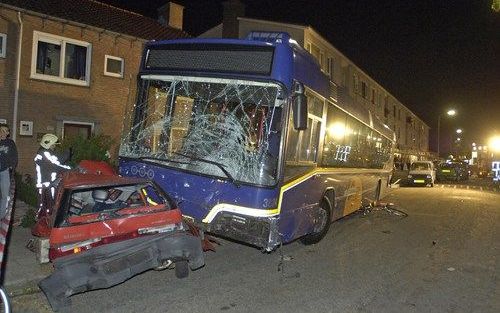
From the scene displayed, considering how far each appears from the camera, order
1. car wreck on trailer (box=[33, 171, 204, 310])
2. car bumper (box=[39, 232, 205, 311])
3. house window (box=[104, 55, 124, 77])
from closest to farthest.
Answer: car bumper (box=[39, 232, 205, 311]) → car wreck on trailer (box=[33, 171, 204, 310]) → house window (box=[104, 55, 124, 77])

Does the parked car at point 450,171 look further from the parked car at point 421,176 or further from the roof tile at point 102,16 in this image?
the roof tile at point 102,16

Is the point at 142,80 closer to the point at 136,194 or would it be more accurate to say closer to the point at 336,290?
the point at 136,194

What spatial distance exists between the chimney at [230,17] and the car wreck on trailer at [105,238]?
1957 centimetres

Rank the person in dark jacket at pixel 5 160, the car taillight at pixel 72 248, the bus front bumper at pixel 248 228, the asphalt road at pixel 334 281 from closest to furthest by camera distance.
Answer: the car taillight at pixel 72 248 → the asphalt road at pixel 334 281 → the bus front bumper at pixel 248 228 → the person in dark jacket at pixel 5 160

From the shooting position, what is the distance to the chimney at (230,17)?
24.5 m

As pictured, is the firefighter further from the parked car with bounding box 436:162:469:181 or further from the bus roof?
the parked car with bounding box 436:162:469:181

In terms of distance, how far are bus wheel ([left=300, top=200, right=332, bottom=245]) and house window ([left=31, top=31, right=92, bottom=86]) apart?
36.3 ft

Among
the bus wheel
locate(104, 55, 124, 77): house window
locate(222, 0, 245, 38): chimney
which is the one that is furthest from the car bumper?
locate(222, 0, 245, 38): chimney

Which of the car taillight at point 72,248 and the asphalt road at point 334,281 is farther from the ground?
the car taillight at point 72,248

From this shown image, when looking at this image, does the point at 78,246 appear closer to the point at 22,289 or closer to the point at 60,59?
the point at 22,289

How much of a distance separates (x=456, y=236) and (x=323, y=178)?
12.4ft

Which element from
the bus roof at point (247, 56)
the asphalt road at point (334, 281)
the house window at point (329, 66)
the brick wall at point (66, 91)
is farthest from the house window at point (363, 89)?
the bus roof at point (247, 56)

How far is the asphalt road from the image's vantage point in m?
5.29

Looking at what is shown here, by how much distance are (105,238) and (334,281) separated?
3.09 metres
